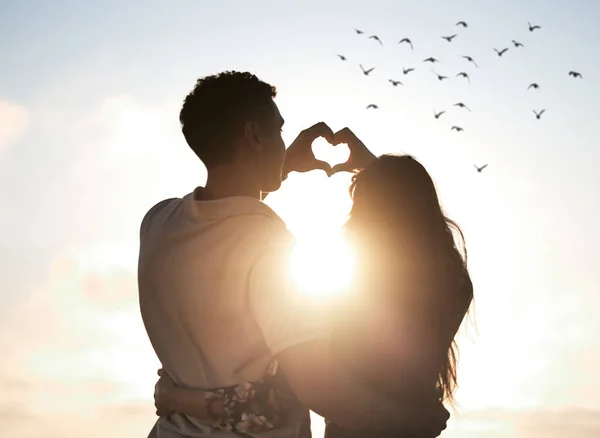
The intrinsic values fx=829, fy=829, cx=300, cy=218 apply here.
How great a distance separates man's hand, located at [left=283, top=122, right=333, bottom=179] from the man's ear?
1.68 meters

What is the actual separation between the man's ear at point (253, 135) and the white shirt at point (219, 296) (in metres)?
0.39

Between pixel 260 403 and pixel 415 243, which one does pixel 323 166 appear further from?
pixel 260 403

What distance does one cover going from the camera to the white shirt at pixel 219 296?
3756 millimetres

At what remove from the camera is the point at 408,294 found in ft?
21.5

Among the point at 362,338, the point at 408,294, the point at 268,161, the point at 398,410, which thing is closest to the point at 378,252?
the point at 408,294

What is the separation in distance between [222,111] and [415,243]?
2829 millimetres

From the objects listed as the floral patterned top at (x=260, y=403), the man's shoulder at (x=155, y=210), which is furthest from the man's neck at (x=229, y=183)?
the floral patterned top at (x=260, y=403)

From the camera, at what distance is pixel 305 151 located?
6160 mm

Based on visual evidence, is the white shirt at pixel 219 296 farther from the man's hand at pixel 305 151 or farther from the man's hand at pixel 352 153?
the man's hand at pixel 352 153

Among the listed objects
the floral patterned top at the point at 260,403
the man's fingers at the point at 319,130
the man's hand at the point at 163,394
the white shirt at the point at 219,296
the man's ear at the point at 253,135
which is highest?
the man's fingers at the point at 319,130

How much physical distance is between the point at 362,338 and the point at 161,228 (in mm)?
2086

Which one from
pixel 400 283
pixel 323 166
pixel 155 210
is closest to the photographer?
pixel 155 210

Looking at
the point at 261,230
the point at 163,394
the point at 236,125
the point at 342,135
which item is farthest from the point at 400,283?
the point at 261,230

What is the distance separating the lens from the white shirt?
12.3 feet
